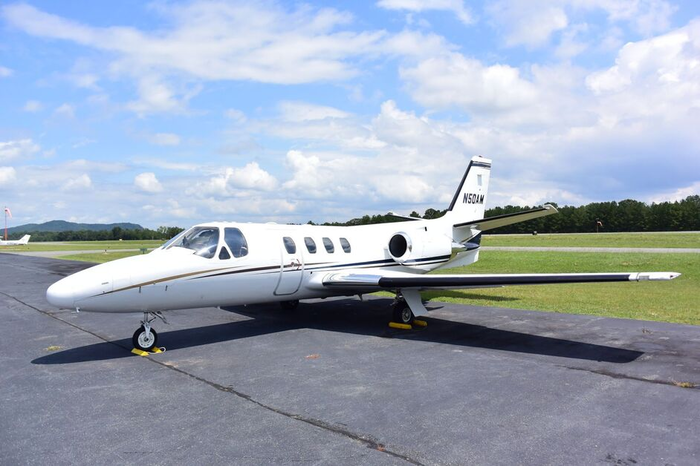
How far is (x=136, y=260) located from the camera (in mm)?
9375

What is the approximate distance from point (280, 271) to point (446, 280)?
3.95 meters

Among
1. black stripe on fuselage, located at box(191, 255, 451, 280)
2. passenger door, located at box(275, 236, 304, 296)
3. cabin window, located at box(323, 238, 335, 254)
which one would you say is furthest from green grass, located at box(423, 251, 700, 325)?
passenger door, located at box(275, 236, 304, 296)

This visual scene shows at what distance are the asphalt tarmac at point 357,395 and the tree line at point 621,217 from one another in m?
80.9

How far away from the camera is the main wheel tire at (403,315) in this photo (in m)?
12.4

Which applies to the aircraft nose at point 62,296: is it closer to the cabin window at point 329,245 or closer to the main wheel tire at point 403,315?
the cabin window at point 329,245

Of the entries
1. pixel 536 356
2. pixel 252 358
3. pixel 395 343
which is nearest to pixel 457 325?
pixel 395 343

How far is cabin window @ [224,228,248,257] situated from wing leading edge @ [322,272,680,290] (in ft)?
8.15

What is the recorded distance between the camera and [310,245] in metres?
12.5

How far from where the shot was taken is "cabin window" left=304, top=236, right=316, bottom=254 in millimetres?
12414

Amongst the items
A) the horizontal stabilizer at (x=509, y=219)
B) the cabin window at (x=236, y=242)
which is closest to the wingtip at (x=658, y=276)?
the horizontal stabilizer at (x=509, y=219)

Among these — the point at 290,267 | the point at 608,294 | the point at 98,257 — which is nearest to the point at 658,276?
the point at 290,267

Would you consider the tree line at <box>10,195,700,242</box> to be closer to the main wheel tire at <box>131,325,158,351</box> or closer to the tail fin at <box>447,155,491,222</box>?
the tail fin at <box>447,155,491,222</box>

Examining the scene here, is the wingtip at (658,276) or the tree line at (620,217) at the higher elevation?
the tree line at (620,217)

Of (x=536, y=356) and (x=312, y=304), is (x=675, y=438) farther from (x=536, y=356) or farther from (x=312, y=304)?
(x=312, y=304)
